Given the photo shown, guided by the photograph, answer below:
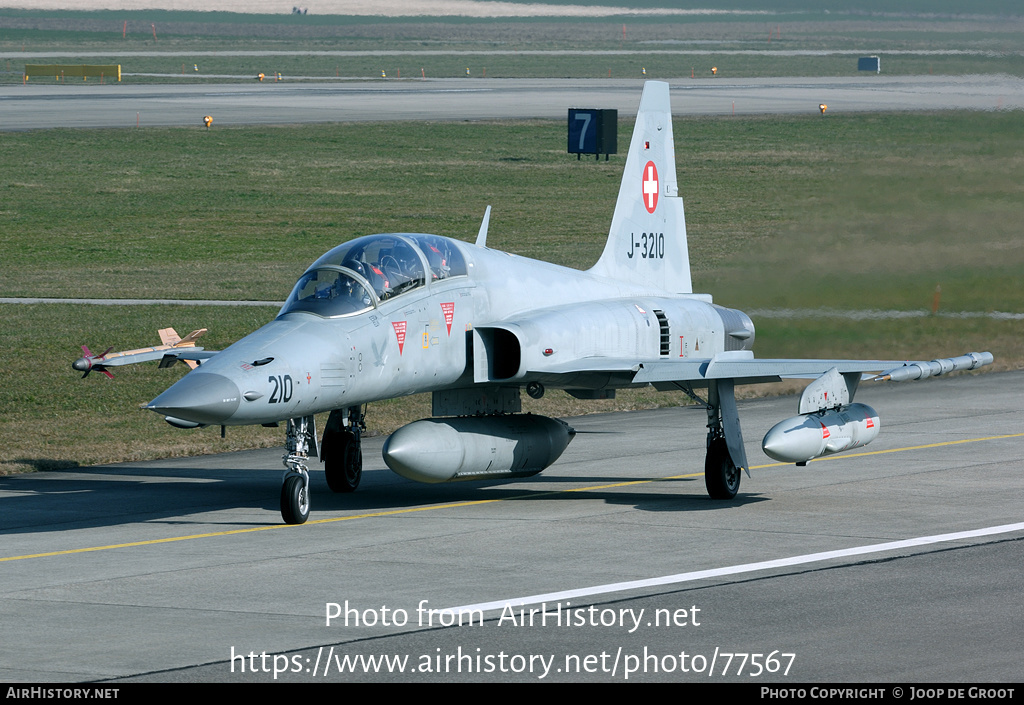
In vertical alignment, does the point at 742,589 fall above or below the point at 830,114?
below

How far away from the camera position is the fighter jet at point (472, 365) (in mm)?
16656

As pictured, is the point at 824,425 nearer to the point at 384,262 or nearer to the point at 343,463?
the point at 384,262

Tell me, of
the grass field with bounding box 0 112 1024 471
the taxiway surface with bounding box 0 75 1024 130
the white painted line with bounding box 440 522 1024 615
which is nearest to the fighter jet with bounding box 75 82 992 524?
the white painted line with bounding box 440 522 1024 615

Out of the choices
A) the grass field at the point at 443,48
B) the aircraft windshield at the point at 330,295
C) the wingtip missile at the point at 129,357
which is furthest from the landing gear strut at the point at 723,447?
the grass field at the point at 443,48

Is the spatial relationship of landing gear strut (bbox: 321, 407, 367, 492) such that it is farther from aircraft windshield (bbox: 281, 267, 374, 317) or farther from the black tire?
aircraft windshield (bbox: 281, 267, 374, 317)

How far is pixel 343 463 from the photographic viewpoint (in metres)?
20.4

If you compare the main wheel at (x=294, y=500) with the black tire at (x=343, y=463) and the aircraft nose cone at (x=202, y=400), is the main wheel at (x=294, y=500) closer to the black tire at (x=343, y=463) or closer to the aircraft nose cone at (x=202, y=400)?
the aircraft nose cone at (x=202, y=400)

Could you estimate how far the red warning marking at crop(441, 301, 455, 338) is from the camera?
18.7 meters

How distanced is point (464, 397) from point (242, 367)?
454 cm

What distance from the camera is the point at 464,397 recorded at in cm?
2002

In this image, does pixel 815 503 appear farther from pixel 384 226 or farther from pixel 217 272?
pixel 384 226

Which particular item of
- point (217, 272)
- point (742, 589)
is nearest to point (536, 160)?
point (217, 272)

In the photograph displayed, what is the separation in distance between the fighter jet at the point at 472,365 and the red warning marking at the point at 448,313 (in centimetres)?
2

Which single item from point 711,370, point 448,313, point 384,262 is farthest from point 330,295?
point 711,370
